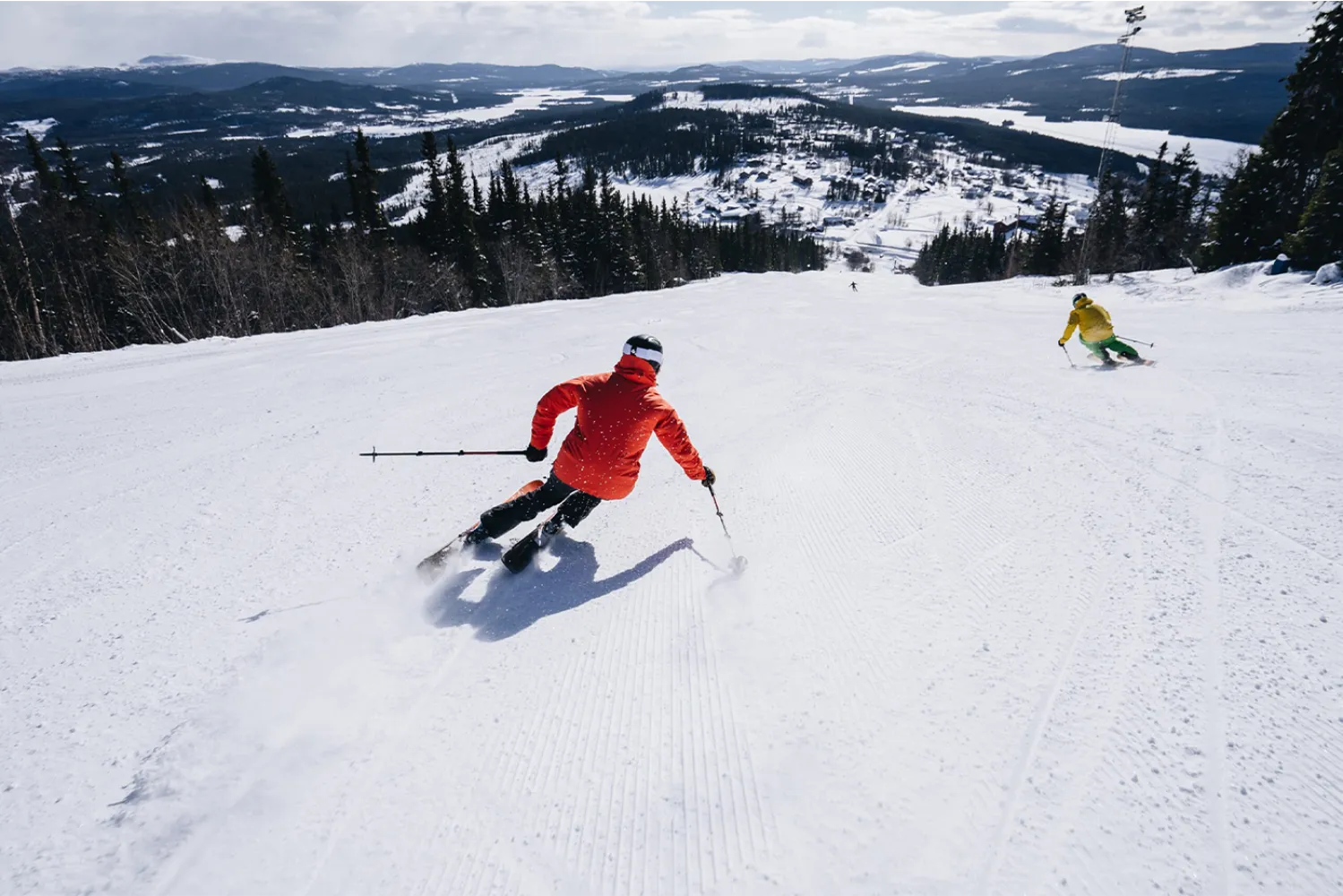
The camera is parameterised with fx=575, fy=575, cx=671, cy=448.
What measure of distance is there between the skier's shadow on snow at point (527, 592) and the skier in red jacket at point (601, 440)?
0.29 meters

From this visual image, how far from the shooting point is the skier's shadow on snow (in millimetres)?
3732

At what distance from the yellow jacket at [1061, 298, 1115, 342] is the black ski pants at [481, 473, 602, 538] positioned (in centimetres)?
864

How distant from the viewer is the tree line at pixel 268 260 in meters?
24.9

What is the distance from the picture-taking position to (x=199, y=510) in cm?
493

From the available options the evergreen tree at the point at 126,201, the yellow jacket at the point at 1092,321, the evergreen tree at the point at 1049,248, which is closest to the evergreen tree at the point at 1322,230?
the yellow jacket at the point at 1092,321

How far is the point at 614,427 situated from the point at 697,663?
1.77 meters

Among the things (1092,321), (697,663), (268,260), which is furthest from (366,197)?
(697,663)

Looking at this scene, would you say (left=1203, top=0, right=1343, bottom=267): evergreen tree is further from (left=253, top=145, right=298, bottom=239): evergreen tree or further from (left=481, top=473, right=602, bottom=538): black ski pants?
(left=253, top=145, right=298, bottom=239): evergreen tree

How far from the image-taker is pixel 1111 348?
9.09 metres

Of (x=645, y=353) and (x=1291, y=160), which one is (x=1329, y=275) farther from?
(x=645, y=353)

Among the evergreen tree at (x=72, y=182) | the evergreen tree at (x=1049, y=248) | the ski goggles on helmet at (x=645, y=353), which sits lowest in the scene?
the evergreen tree at (x=1049, y=248)

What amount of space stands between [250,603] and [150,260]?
29.7 m

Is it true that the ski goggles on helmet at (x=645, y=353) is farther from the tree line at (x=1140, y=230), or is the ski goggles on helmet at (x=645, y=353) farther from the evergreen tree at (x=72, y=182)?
the evergreen tree at (x=72, y=182)

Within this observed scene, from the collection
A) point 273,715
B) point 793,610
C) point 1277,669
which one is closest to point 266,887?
point 273,715
